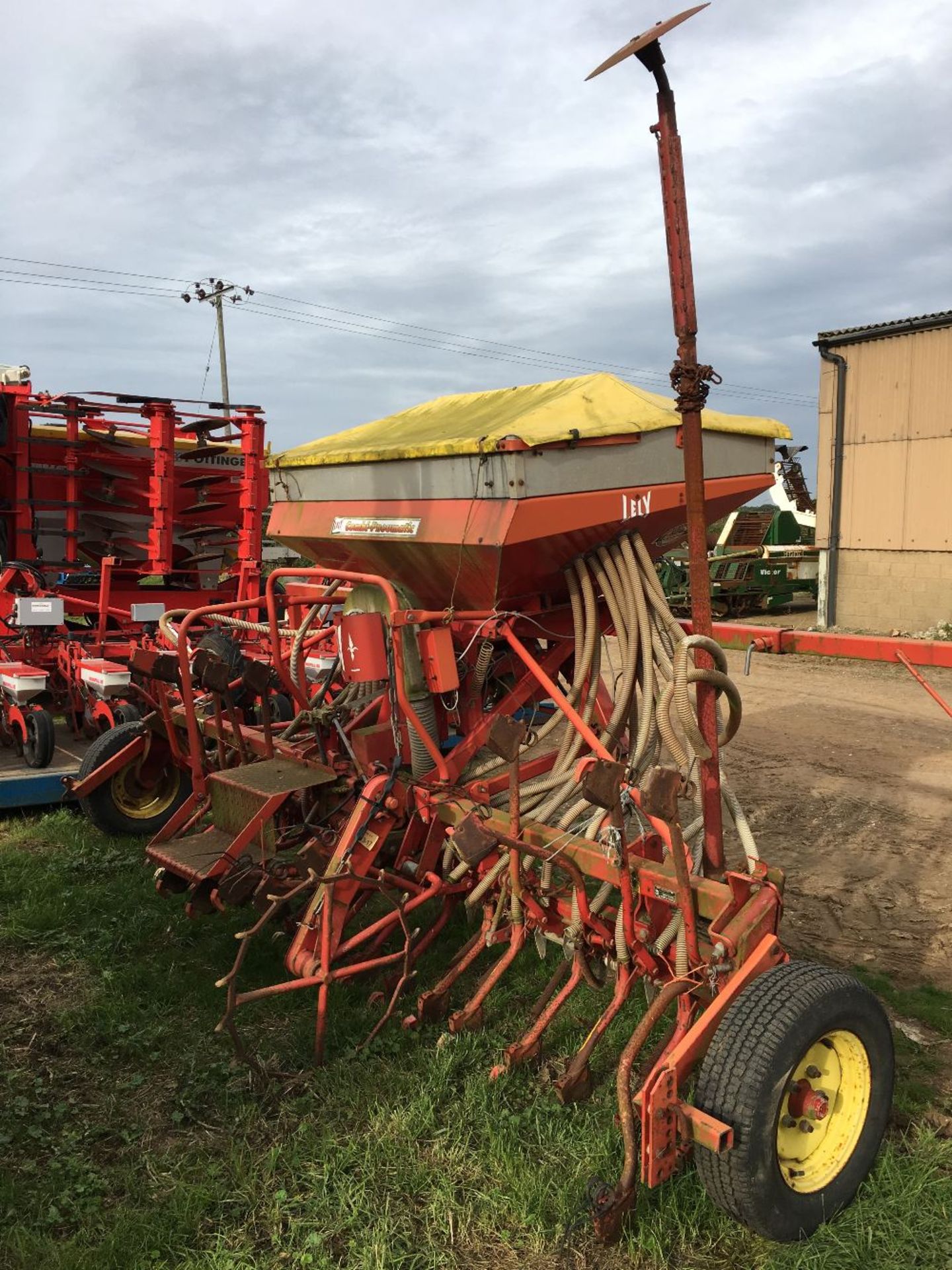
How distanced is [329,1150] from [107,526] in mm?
7026

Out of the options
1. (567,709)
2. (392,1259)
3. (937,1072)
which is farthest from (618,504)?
(392,1259)

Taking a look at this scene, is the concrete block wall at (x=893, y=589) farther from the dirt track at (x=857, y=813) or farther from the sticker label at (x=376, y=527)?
the sticker label at (x=376, y=527)

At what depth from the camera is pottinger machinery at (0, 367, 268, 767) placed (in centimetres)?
677

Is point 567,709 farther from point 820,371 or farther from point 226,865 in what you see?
point 820,371

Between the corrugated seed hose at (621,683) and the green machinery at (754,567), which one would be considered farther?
the green machinery at (754,567)

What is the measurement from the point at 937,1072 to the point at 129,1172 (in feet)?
8.21

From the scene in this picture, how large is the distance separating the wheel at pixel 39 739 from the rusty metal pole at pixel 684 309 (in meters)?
4.24

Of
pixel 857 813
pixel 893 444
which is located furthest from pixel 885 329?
pixel 857 813

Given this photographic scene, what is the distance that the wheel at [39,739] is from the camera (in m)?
5.69

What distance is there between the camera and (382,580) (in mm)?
3473

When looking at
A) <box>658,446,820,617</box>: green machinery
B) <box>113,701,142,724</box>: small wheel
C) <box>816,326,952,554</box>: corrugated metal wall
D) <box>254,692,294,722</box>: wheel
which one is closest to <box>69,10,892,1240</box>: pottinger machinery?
<box>113,701,142,724</box>: small wheel

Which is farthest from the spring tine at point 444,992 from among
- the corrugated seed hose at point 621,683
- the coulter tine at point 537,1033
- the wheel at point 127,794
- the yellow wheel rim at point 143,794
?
the yellow wheel rim at point 143,794

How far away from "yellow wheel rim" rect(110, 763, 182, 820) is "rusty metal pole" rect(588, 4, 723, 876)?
3388 millimetres

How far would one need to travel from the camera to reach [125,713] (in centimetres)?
593
